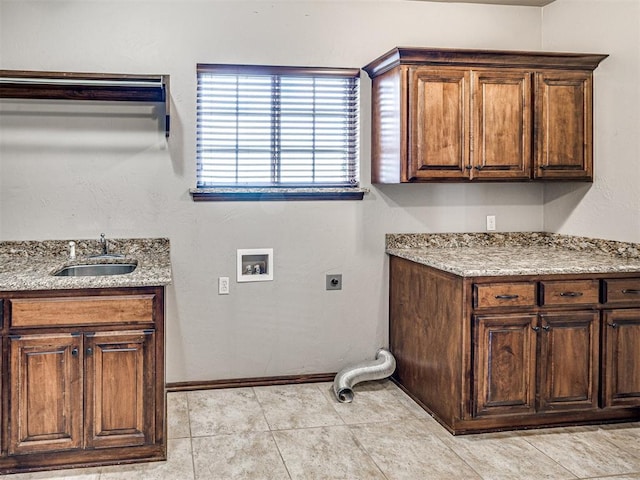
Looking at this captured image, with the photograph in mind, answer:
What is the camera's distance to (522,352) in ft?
10.7

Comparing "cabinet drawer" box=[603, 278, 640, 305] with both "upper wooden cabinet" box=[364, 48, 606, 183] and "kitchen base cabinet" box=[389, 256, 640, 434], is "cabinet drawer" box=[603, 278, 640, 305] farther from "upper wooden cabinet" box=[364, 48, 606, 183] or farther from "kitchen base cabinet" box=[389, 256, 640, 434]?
"upper wooden cabinet" box=[364, 48, 606, 183]

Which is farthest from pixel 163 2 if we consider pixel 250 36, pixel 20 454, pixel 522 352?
pixel 522 352

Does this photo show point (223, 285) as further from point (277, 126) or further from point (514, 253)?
point (514, 253)

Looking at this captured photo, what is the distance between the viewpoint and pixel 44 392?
2785 mm

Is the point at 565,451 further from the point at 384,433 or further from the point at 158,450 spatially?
the point at 158,450

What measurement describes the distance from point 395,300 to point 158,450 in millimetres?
1843

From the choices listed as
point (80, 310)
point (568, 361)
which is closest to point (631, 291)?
point (568, 361)

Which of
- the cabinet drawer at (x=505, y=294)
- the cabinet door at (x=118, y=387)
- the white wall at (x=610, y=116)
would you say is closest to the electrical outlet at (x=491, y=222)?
the white wall at (x=610, y=116)

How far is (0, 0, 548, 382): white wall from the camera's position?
368cm

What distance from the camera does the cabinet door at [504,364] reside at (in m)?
3.20

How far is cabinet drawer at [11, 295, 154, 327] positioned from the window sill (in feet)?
3.82

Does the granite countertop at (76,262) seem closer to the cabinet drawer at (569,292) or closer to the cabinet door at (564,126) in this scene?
the cabinet drawer at (569,292)

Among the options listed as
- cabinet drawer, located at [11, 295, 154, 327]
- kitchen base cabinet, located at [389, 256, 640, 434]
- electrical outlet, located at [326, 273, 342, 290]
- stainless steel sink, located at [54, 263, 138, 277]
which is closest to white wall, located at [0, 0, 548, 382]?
electrical outlet, located at [326, 273, 342, 290]

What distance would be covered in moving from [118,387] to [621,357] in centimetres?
260
